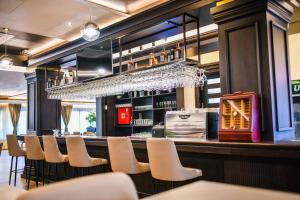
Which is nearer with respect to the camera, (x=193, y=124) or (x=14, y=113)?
(x=193, y=124)

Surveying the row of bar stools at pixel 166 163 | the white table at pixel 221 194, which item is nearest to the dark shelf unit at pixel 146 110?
the row of bar stools at pixel 166 163

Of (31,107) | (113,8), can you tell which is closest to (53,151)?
(113,8)

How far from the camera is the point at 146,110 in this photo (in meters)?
8.51

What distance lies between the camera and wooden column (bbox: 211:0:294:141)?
9.71 ft

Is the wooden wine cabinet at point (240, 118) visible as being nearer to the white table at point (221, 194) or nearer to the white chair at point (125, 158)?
the white chair at point (125, 158)

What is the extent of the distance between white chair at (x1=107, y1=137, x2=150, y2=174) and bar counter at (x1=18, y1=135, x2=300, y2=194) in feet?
1.76

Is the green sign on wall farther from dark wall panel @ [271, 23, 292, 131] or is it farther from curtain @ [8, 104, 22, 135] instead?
curtain @ [8, 104, 22, 135]

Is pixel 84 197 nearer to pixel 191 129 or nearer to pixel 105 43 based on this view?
pixel 191 129

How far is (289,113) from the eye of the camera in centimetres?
326

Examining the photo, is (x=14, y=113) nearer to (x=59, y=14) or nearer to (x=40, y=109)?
(x=40, y=109)

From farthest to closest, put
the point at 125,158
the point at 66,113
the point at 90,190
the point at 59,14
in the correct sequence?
1. the point at 66,113
2. the point at 59,14
3. the point at 125,158
4. the point at 90,190

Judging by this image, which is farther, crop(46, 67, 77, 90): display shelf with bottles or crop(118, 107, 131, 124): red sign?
crop(118, 107, 131, 124): red sign

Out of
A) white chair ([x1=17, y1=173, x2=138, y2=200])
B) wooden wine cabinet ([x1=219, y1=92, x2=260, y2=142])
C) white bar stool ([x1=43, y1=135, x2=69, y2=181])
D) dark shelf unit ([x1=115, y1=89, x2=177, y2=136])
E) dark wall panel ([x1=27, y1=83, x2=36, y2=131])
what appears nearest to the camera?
white chair ([x1=17, y1=173, x2=138, y2=200])

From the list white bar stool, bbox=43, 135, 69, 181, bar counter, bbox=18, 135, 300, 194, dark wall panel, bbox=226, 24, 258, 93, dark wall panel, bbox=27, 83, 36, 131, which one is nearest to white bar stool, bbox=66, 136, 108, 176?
Result: white bar stool, bbox=43, 135, 69, 181
